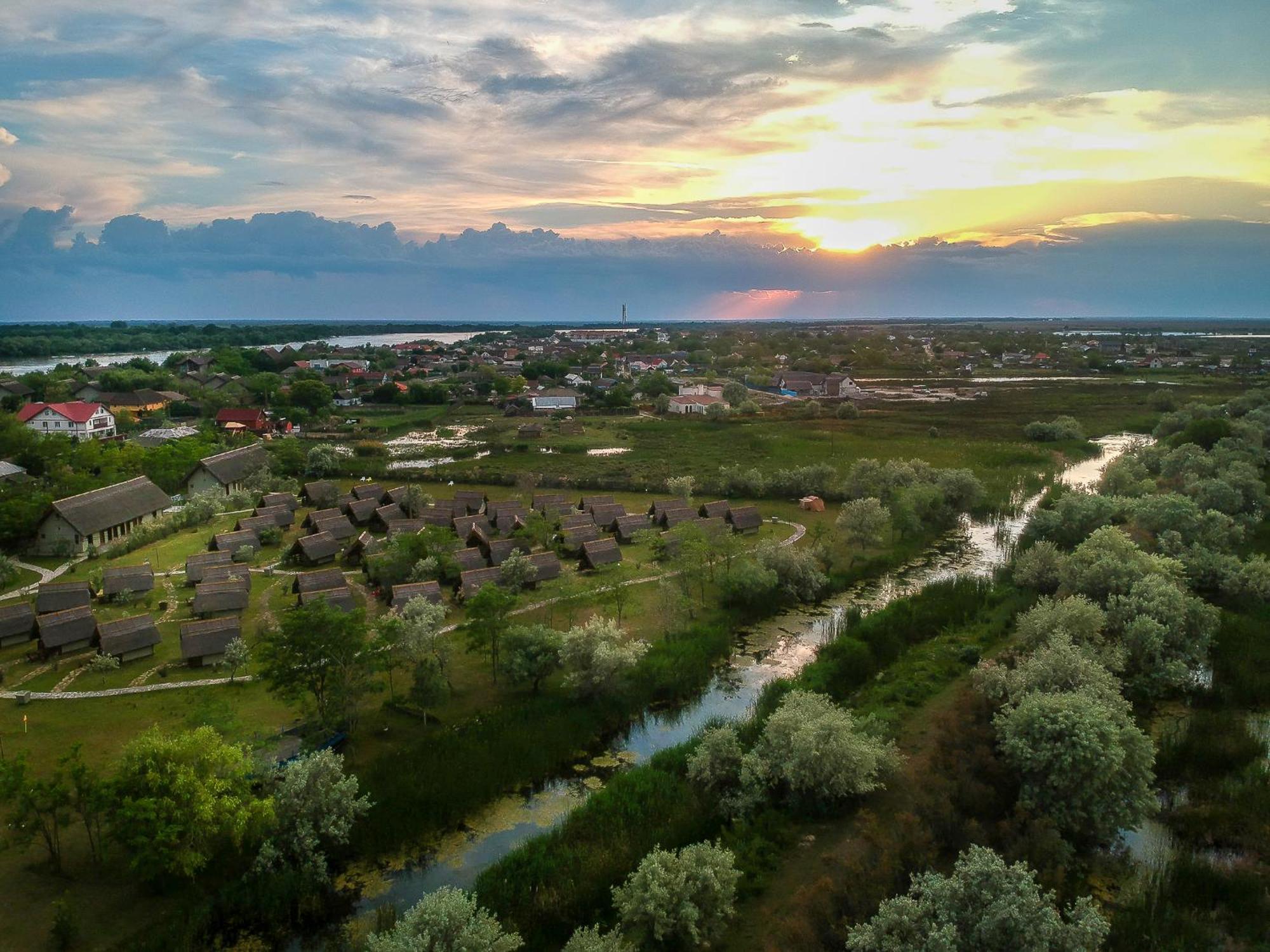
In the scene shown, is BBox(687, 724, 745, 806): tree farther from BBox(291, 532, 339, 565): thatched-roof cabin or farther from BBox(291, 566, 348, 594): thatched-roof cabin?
BBox(291, 532, 339, 565): thatched-roof cabin

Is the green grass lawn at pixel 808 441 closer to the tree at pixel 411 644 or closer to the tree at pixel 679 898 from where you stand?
the tree at pixel 411 644

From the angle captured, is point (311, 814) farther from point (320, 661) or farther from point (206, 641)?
point (206, 641)

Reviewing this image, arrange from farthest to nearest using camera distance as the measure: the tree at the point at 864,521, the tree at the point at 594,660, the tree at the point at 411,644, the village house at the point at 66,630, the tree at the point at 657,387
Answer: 1. the tree at the point at 657,387
2. the tree at the point at 864,521
3. the village house at the point at 66,630
4. the tree at the point at 594,660
5. the tree at the point at 411,644

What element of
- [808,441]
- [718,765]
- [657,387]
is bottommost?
[718,765]

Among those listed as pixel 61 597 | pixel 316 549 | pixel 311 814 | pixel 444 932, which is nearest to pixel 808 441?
pixel 316 549

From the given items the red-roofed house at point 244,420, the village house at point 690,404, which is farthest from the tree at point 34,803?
the village house at point 690,404

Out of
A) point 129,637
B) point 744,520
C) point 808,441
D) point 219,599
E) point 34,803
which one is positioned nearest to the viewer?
point 34,803
